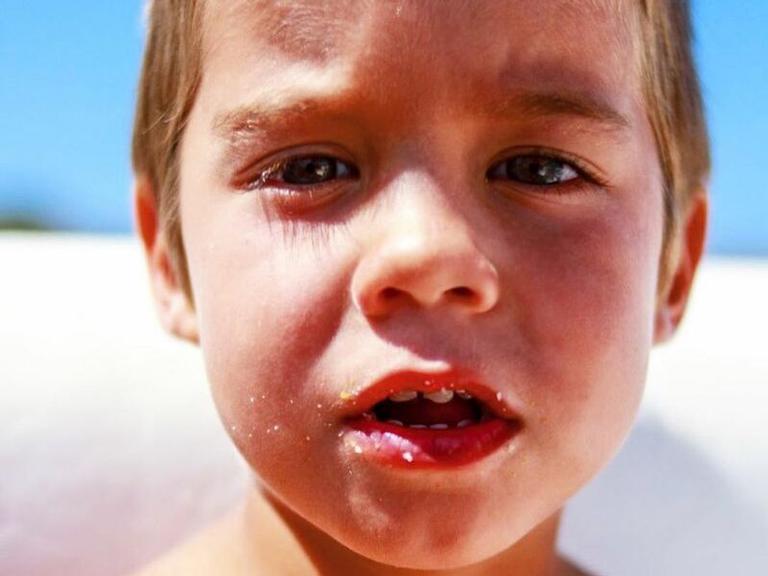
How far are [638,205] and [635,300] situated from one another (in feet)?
0.29

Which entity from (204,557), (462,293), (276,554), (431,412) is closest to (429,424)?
(431,412)

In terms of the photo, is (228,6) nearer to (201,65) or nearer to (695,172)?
(201,65)

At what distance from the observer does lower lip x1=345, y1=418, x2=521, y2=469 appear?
32.8 inches

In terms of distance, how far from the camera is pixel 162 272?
1.28m

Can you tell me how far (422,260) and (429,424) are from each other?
0.45ft

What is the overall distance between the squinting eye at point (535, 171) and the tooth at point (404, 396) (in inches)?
7.4

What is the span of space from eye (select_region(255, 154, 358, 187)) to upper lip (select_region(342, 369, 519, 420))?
0.61 ft

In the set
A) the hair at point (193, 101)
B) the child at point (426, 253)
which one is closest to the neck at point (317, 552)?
the child at point (426, 253)

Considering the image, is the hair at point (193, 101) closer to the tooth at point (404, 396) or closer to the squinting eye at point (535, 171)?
the squinting eye at point (535, 171)

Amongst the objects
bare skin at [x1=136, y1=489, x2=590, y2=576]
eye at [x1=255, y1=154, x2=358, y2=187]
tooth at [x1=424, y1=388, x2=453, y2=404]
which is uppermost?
eye at [x1=255, y1=154, x2=358, y2=187]

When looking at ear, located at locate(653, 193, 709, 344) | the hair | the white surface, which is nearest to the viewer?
the hair

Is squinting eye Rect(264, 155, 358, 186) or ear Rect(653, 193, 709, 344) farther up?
ear Rect(653, 193, 709, 344)

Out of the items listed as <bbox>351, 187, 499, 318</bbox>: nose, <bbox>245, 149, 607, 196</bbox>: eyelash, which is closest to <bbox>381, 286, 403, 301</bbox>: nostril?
<bbox>351, 187, 499, 318</bbox>: nose

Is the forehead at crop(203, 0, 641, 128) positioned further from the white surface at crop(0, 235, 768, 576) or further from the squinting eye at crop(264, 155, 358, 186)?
the white surface at crop(0, 235, 768, 576)
